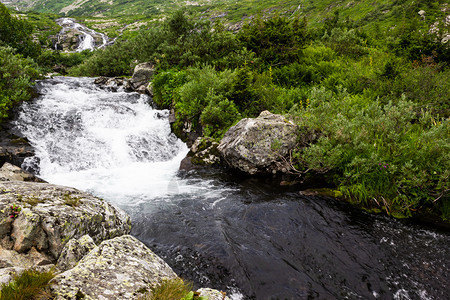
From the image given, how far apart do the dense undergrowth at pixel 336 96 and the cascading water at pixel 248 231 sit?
1245 millimetres

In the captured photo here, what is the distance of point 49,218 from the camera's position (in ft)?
13.0

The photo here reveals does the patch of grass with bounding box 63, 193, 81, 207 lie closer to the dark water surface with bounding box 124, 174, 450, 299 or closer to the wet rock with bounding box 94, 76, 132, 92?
the dark water surface with bounding box 124, 174, 450, 299

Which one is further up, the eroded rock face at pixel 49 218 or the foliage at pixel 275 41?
the foliage at pixel 275 41

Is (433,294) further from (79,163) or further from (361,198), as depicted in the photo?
(79,163)

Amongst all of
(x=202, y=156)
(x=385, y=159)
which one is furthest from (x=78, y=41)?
(x=385, y=159)

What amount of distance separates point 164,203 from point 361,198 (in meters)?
6.66

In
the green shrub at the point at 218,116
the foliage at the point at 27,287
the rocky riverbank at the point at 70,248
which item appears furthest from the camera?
the green shrub at the point at 218,116

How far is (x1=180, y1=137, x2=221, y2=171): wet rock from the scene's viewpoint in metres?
11.0

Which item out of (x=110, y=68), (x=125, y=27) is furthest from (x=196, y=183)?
(x=125, y=27)

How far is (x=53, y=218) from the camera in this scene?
4.01 meters

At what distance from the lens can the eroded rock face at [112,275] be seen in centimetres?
274

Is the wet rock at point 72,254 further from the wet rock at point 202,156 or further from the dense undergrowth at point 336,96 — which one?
the wet rock at point 202,156

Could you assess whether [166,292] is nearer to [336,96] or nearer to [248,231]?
[248,231]

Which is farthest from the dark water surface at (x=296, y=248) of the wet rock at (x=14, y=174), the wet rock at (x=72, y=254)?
the wet rock at (x=14, y=174)
